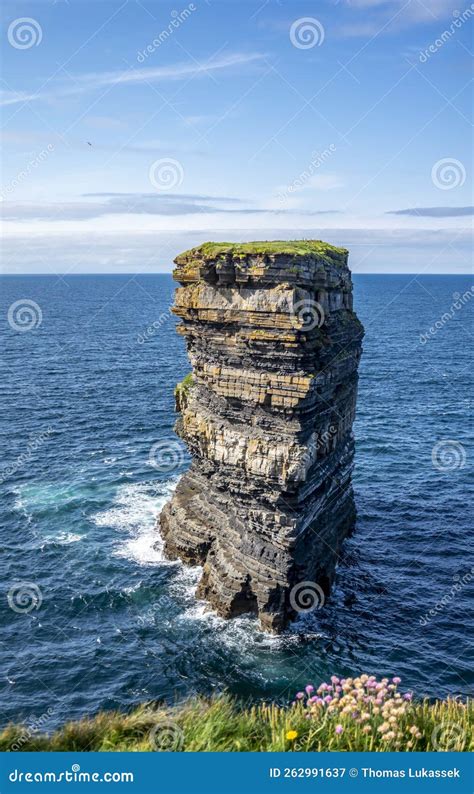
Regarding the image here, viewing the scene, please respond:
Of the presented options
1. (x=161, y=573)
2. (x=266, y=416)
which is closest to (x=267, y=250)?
(x=266, y=416)

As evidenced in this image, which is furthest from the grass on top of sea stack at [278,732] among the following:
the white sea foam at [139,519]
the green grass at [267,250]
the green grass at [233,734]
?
the white sea foam at [139,519]

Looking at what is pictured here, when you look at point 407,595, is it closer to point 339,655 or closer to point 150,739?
point 339,655

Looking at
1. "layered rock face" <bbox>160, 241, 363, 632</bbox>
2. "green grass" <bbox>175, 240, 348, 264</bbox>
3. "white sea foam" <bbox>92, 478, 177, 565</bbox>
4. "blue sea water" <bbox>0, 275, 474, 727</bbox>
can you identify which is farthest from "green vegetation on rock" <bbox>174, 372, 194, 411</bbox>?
"blue sea water" <bbox>0, 275, 474, 727</bbox>

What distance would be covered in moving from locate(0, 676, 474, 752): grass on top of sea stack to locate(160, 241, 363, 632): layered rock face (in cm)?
1716

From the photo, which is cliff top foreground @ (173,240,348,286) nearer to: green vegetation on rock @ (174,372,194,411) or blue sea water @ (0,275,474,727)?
green vegetation on rock @ (174,372,194,411)

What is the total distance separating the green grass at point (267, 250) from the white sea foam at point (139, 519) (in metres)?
19.5

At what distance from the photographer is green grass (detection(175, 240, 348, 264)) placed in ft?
111

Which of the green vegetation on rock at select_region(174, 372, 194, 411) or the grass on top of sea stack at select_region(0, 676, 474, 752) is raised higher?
the green vegetation on rock at select_region(174, 372, 194, 411)

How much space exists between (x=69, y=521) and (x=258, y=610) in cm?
1735

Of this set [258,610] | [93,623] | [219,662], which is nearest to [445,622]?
[258,610]

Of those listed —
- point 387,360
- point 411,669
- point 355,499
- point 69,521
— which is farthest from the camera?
point 387,360

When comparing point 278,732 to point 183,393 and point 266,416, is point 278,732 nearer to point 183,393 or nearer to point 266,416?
point 266,416

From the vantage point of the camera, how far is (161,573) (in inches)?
1682

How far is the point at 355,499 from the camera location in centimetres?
5253
